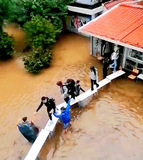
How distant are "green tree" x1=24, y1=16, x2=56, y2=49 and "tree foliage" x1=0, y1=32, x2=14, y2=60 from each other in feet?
5.00

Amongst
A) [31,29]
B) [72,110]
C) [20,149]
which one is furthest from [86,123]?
[31,29]

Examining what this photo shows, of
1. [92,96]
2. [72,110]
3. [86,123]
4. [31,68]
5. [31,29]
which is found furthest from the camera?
[31,29]

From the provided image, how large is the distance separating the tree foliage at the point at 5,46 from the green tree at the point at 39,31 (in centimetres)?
153

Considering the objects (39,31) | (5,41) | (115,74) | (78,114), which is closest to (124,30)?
(115,74)

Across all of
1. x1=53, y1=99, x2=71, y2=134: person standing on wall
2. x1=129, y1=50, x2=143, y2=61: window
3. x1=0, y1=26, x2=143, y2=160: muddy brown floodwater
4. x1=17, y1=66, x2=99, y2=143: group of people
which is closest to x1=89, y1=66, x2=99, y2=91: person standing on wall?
x1=17, y1=66, x2=99, y2=143: group of people

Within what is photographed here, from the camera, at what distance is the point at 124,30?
11391mm

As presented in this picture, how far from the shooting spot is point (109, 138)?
8.62 m

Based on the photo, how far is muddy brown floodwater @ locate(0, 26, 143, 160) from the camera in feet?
27.1

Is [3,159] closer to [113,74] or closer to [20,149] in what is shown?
[20,149]

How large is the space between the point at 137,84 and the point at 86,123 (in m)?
4.10

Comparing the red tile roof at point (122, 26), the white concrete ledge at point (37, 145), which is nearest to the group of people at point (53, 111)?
the white concrete ledge at point (37, 145)

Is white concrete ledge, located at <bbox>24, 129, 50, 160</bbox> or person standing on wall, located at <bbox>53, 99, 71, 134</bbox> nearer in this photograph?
white concrete ledge, located at <bbox>24, 129, 50, 160</bbox>

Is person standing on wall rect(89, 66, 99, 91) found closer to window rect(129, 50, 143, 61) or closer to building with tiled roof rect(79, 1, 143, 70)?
building with tiled roof rect(79, 1, 143, 70)

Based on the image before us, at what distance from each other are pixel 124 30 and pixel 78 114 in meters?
5.41
